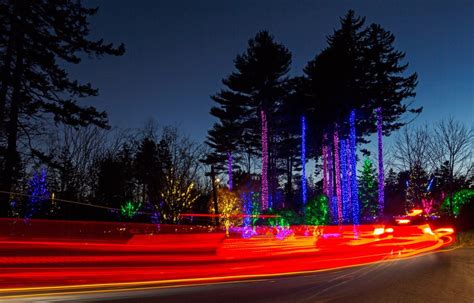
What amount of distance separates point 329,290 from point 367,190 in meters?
43.2

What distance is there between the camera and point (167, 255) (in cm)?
1755

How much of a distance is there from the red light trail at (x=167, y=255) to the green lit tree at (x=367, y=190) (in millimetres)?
22477

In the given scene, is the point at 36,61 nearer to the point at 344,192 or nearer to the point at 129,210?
the point at 129,210

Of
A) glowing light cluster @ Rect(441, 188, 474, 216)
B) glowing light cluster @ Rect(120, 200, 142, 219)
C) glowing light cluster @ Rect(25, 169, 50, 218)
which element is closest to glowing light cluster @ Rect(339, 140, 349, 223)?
glowing light cluster @ Rect(441, 188, 474, 216)

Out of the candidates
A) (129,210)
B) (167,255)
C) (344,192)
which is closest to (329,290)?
(167,255)

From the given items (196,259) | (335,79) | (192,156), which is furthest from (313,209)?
(196,259)

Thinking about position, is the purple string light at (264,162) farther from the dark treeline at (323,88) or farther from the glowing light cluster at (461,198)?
the glowing light cluster at (461,198)

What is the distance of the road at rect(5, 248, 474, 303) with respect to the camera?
391 inches

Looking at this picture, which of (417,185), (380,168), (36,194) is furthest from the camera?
(417,185)

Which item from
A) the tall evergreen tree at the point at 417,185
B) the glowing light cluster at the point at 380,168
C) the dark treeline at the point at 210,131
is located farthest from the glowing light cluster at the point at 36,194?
the tall evergreen tree at the point at 417,185

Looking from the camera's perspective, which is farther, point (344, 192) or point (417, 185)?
point (417, 185)

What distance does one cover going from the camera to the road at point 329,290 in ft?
32.6

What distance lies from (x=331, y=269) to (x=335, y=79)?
32.1 m

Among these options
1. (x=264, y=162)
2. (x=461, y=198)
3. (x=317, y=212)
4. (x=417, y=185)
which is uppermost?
(x=264, y=162)
